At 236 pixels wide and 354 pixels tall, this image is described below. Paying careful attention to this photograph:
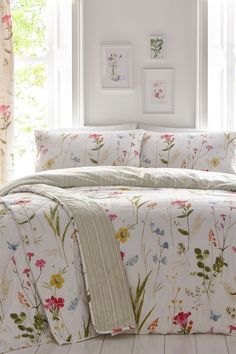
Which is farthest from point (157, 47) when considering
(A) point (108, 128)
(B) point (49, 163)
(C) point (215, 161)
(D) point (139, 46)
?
(B) point (49, 163)

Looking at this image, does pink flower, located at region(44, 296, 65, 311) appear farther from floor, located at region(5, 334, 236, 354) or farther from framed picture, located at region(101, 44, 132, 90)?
framed picture, located at region(101, 44, 132, 90)

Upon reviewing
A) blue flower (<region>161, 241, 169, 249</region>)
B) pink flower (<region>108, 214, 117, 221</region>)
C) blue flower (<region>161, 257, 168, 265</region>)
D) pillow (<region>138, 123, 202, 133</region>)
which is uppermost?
pillow (<region>138, 123, 202, 133</region>)

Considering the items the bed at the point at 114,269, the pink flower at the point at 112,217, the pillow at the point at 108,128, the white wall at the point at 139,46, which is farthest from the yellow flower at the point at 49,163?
the pink flower at the point at 112,217

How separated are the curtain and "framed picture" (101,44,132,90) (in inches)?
26.1

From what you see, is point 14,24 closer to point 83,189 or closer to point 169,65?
point 169,65

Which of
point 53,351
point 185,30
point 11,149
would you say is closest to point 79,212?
point 53,351

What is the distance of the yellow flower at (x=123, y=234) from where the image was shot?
113 inches

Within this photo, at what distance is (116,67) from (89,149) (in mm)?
850

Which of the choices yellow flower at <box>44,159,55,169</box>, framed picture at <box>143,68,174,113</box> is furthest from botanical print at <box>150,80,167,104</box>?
yellow flower at <box>44,159,55,169</box>

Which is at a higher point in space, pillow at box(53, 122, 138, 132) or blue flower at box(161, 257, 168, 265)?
pillow at box(53, 122, 138, 132)

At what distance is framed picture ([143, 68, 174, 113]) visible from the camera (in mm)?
4984

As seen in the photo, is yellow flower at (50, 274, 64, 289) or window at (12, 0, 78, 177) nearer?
yellow flower at (50, 274, 64, 289)

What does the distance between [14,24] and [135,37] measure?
92cm

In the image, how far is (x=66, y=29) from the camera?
5160 millimetres
